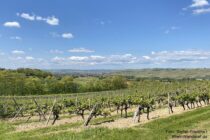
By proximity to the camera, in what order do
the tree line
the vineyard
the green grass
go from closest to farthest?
1. the green grass
2. the vineyard
3. the tree line

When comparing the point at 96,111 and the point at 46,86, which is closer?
the point at 96,111

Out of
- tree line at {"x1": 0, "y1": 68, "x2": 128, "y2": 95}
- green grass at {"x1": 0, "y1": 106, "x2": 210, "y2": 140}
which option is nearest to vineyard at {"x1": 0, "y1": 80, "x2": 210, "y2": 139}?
green grass at {"x1": 0, "y1": 106, "x2": 210, "y2": 140}

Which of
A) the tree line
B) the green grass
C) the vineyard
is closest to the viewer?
the green grass

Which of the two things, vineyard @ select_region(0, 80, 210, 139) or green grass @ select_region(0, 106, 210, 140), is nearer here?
green grass @ select_region(0, 106, 210, 140)

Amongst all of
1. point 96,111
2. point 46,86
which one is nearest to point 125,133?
point 96,111

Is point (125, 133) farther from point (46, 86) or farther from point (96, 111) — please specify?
point (46, 86)

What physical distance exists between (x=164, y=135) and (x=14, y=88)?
3894 inches

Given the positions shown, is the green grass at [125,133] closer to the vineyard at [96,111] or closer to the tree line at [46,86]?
the vineyard at [96,111]

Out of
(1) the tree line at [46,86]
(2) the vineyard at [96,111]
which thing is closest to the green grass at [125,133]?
(2) the vineyard at [96,111]

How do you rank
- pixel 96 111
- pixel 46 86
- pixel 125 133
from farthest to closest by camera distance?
pixel 46 86
pixel 96 111
pixel 125 133

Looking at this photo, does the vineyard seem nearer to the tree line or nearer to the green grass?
the green grass

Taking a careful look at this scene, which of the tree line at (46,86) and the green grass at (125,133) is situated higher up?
the green grass at (125,133)

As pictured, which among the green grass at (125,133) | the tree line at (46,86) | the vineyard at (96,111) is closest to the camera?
the green grass at (125,133)

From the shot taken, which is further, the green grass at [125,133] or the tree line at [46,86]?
the tree line at [46,86]
